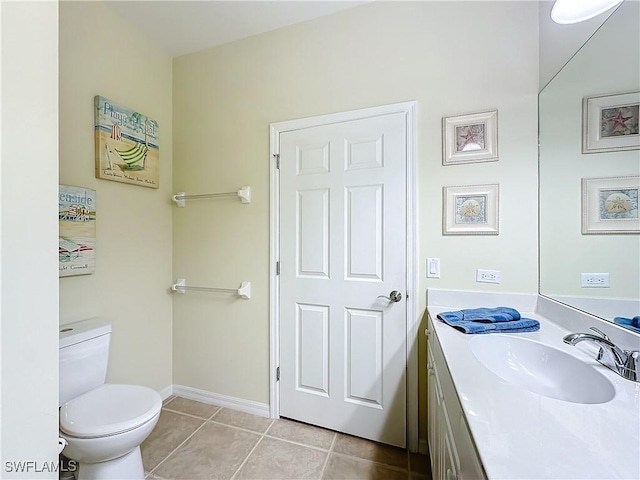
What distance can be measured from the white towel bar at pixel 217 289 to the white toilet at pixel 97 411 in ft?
1.90

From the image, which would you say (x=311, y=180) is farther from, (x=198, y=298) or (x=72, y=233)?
(x=72, y=233)

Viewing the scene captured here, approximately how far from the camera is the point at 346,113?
174cm

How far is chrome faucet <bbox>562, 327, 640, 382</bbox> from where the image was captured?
779 millimetres

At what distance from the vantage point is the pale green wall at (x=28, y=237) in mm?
707

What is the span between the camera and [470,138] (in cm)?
153

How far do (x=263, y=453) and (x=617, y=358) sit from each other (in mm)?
1684

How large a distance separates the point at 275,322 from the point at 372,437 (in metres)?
0.92

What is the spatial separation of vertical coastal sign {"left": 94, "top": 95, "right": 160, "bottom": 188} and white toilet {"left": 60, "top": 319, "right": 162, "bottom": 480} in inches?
37.5

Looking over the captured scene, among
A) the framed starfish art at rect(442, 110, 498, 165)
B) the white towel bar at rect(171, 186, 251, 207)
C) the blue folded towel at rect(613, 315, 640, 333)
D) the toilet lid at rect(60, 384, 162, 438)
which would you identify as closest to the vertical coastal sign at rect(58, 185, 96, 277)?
the white towel bar at rect(171, 186, 251, 207)

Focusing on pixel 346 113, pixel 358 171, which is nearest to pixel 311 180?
pixel 358 171

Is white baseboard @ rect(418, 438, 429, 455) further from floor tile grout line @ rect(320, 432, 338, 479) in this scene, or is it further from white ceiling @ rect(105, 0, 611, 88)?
white ceiling @ rect(105, 0, 611, 88)

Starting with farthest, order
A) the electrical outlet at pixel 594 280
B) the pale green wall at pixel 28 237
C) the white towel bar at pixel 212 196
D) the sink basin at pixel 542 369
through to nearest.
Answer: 1. the white towel bar at pixel 212 196
2. the electrical outlet at pixel 594 280
3. the sink basin at pixel 542 369
4. the pale green wall at pixel 28 237

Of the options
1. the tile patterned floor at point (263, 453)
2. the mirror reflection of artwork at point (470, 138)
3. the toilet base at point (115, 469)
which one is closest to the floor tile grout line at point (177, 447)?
the tile patterned floor at point (263, 453)

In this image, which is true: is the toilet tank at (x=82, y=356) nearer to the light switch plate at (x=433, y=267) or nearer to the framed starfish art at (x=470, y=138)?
the light switch plate at (x=433, y=267)
